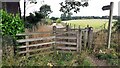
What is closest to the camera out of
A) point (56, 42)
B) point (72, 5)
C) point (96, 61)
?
point (96, 61)

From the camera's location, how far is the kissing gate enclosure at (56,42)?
32.0 ft

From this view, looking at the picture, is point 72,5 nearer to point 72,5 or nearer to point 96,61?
point 72,5

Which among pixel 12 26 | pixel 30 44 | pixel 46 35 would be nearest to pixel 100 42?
pixel 46 35

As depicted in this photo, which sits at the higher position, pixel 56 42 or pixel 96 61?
pixel 56 42

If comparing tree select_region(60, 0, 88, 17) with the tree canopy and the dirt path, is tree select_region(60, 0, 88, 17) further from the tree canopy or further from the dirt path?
the dirt path

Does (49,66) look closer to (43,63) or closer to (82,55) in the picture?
(43,63)

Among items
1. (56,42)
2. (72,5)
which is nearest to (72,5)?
(72,5)

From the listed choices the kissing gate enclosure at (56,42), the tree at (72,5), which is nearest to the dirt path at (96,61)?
the kissing gate enclosure at (56,42)

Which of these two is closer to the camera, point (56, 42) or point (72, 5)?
point (56, 42)

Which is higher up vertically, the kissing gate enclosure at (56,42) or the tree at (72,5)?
the tree at (72,5)

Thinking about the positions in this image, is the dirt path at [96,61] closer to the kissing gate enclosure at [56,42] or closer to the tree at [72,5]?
the kissing gate enclosure at [56,42]

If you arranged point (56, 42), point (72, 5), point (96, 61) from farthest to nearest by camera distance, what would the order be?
point (72, 5) → point (56, 42) → point (96, 61)

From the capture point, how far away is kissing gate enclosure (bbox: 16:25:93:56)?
9.77 metres

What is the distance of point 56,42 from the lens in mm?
10750
